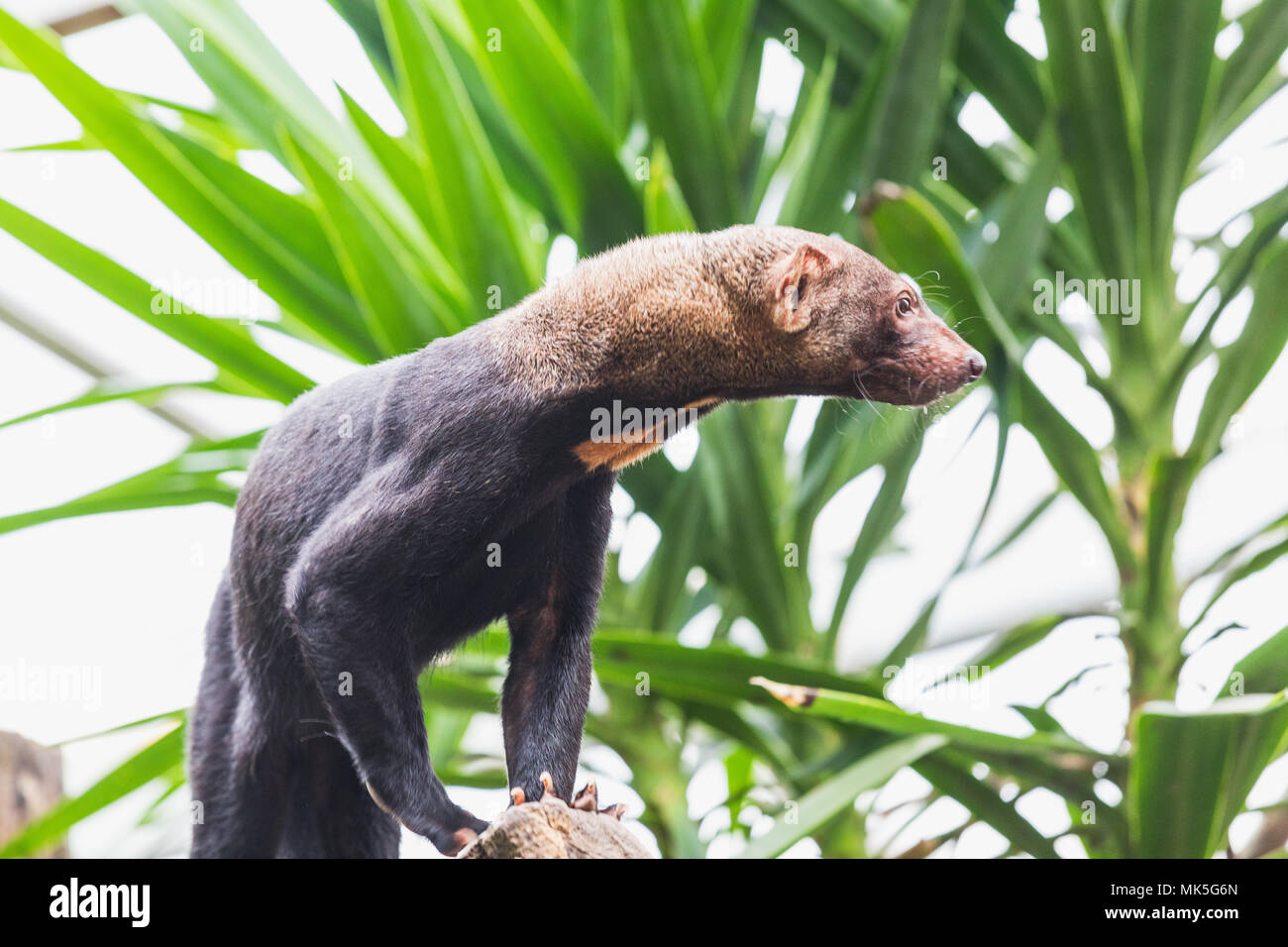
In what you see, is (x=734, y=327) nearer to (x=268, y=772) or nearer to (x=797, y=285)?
(x=797, y=285)

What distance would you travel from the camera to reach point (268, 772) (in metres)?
1.20

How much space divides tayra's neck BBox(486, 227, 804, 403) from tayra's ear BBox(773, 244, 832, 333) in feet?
0.05

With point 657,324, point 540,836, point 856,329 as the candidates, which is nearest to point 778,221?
point 856,329

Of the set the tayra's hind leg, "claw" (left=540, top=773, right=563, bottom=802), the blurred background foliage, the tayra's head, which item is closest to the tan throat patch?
the tayra's head

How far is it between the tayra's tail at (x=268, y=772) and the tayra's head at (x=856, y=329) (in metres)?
0.57

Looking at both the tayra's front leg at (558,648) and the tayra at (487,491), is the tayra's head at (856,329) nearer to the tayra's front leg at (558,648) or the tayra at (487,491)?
the tayra at (487,491)

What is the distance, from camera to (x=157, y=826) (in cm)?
306

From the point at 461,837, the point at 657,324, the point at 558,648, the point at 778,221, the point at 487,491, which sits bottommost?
the point at 461,837

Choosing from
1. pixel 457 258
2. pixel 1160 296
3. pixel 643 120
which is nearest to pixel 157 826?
pixel 457 258

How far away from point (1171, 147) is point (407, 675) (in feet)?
6.13

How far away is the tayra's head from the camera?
3.73ft

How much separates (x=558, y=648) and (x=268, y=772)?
1.13 ft

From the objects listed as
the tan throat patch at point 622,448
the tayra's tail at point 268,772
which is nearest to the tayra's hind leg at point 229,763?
the tayra's tail at point 268,772

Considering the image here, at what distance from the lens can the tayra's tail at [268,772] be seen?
3.80ft
